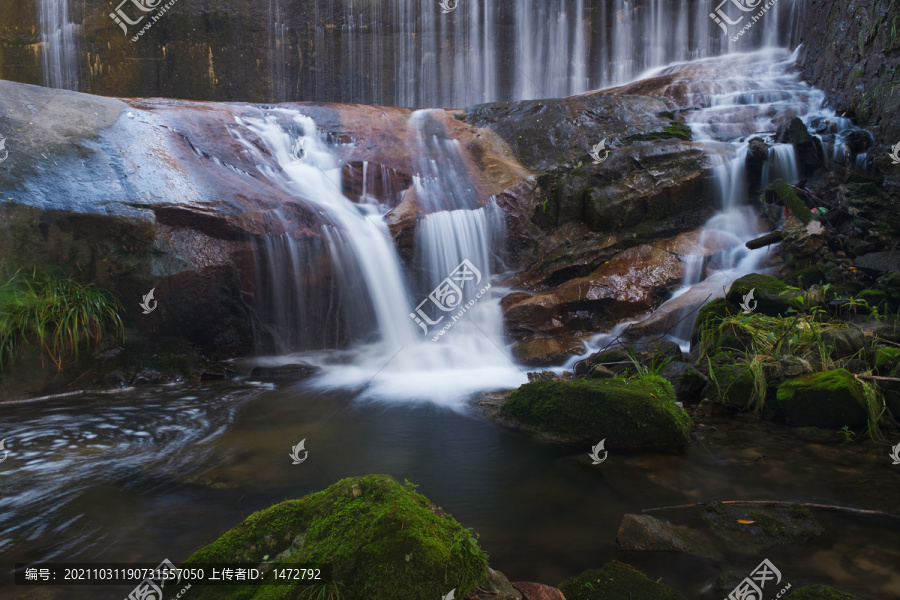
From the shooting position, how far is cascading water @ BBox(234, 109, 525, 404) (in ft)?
22.4

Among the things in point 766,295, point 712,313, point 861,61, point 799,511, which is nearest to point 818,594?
point 799,511

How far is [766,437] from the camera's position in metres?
4.44

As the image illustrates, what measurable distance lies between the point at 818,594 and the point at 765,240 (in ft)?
20.0

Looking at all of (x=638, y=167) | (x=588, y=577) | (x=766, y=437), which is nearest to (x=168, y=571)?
(x=588, y=577)

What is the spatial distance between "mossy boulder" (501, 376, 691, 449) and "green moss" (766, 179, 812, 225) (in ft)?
13.2

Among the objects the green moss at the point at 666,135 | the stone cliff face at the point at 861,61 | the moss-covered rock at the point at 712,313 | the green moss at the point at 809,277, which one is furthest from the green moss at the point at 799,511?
the green moss at the point at 666,135

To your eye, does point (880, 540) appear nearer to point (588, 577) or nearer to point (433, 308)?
point (588, 577)

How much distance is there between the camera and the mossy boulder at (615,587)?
7.77 ft

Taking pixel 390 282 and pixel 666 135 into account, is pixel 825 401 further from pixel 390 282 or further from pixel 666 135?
pixel 666 135

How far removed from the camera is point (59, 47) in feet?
39.8

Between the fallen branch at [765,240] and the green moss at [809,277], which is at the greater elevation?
the fallen branch at [765,240]

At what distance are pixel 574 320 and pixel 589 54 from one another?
895cm

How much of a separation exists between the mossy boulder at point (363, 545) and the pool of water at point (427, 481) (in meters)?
0.91

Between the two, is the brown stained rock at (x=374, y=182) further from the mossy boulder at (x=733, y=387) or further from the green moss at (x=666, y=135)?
the mossy boulder at (x=733, y=387)
